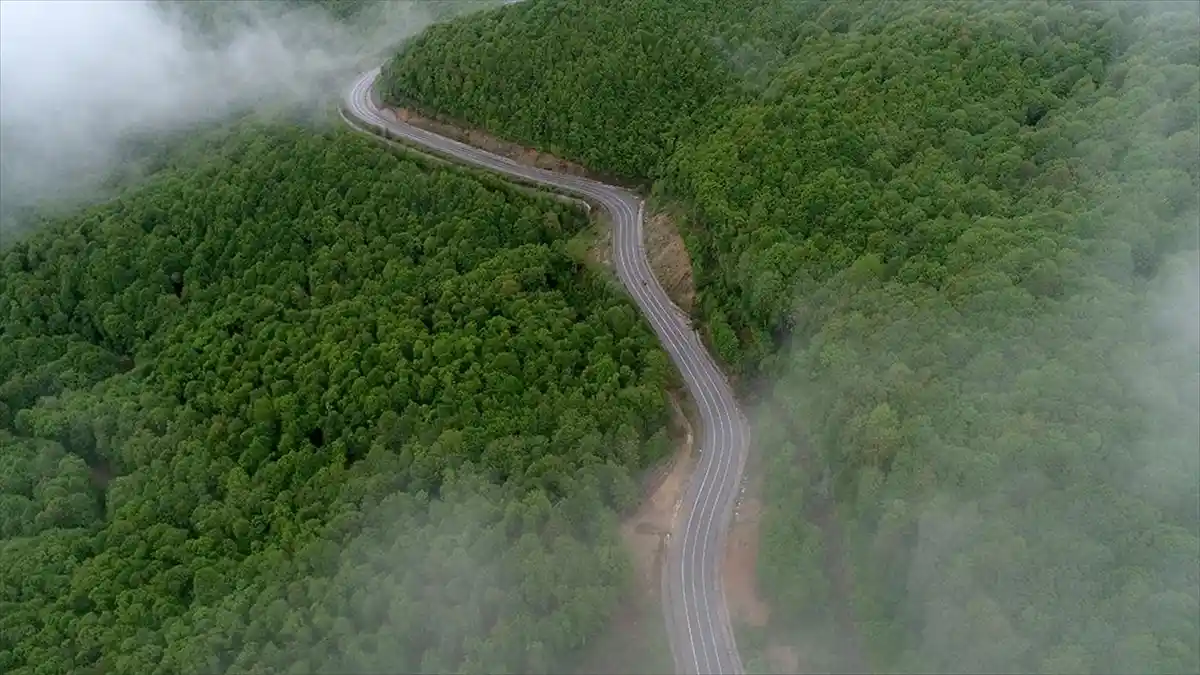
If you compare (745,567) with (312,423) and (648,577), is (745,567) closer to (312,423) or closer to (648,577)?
(648,577)

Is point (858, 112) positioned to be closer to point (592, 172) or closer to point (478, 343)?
point (592, 172)

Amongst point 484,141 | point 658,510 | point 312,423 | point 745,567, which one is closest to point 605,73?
point 484,141

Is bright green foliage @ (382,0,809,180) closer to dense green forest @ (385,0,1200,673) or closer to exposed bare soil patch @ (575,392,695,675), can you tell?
dense green forest @ (385,0,1200,673)

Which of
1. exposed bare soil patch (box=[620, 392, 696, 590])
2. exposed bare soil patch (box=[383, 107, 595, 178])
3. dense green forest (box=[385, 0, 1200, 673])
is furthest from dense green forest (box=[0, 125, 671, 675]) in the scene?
dense green forest (box=[385, 0, 1200, 673])

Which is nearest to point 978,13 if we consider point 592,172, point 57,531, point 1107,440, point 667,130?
point 667,130

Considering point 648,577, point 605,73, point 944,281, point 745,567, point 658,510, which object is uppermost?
point 605,73

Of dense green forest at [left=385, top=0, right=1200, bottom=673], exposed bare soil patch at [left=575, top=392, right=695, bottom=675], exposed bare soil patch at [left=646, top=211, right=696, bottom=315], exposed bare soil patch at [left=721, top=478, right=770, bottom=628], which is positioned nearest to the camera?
dense green forest at [left=385, top=0, right=1200, bottom=673]
